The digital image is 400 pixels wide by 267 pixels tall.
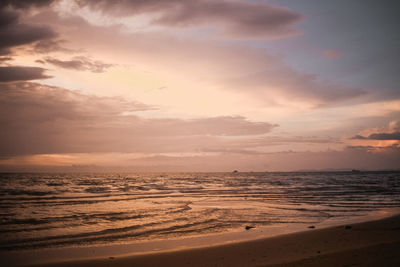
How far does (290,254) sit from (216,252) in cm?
288

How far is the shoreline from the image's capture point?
387 inches

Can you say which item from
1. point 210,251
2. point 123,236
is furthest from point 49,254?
point 210,251

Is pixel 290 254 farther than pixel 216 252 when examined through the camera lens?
No

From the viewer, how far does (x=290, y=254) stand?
1034 cm

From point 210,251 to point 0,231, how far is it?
39.9ft

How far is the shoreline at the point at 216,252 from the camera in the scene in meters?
9.82

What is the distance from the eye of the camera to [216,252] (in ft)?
36.1

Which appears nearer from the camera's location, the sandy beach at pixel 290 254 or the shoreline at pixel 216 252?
the sandy beach at pixel 290 254

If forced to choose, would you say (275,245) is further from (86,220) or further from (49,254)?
(86,220)

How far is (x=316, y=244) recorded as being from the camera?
39.0 feet

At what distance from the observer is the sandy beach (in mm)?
8820

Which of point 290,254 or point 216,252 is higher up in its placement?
point 290,254

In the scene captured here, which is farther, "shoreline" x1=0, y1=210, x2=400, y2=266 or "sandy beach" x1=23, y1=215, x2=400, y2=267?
"shoreline" x1=0, y1=210, x2=400, y2=266

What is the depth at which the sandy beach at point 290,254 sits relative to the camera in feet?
28.9
